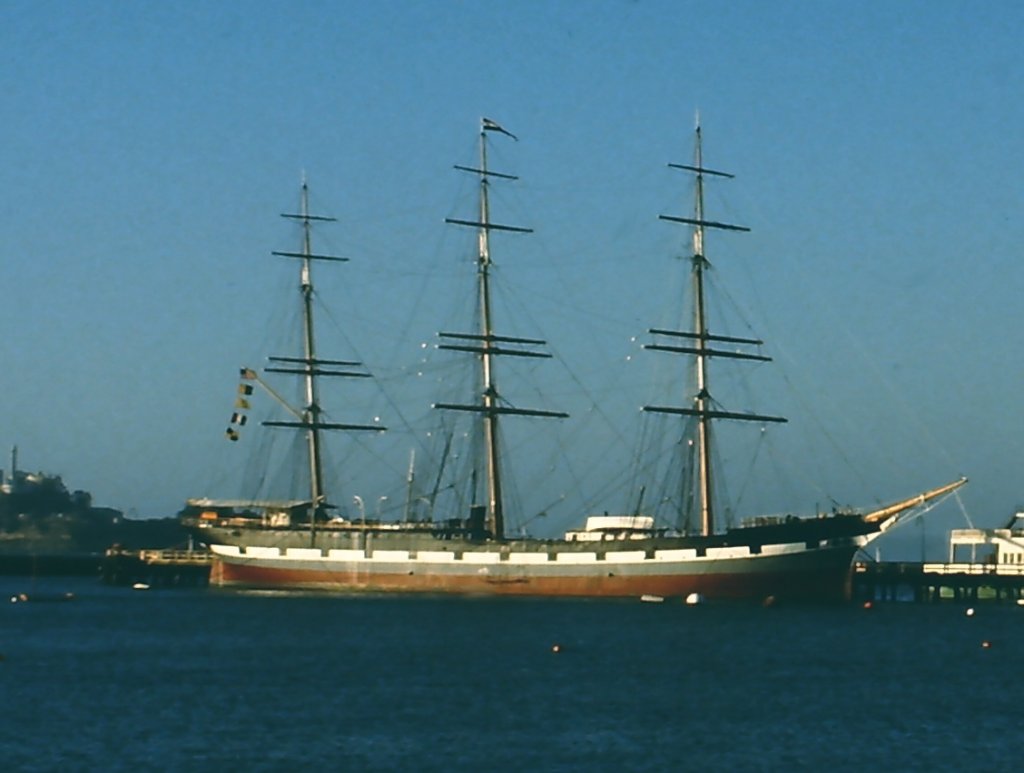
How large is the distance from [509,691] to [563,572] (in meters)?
48.6

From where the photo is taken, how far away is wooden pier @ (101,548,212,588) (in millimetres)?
139250

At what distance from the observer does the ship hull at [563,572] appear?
99.9m

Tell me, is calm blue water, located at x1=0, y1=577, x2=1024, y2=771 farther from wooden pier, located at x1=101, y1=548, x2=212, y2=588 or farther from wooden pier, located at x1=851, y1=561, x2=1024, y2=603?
wooden pier, located at x1=101, y1=548, x2=212, y2=588

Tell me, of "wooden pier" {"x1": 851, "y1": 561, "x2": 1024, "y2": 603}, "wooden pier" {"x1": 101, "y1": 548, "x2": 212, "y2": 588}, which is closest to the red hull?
"wooden pier" {"x1": 101, "y1": 548, "x2": 212, "y2": 588}

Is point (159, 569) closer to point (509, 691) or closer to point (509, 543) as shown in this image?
point (509, 543)

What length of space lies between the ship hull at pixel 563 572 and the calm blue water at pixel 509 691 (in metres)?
5.56

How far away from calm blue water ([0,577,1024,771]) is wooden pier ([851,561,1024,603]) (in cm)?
2231

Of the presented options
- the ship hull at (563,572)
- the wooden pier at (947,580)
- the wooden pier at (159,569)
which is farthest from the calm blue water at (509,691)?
the wooden pier at (159,569)

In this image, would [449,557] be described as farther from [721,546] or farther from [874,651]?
[874,651]

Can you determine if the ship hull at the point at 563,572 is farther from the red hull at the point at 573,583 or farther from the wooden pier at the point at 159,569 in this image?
the wooden pier at the point at 159,569

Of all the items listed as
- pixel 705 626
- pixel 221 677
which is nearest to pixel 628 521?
pixel 705 626

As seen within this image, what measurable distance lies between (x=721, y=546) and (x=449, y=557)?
55.1 ft

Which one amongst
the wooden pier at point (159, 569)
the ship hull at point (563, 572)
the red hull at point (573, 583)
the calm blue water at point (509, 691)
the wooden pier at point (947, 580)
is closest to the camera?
the calm blue water at point (509, 691)

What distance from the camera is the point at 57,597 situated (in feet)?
395
